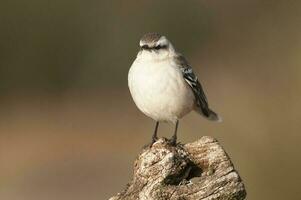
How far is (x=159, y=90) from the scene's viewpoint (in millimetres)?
6074

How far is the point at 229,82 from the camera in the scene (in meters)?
13.6

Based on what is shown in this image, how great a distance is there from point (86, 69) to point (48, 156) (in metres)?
2.05

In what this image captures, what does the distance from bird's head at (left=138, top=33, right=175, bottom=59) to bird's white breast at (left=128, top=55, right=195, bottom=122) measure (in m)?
0.04

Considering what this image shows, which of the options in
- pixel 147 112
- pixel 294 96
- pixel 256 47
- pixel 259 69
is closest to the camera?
pixel 147 112

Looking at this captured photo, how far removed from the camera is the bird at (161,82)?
6061mm

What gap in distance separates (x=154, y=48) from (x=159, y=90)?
0.36 metres

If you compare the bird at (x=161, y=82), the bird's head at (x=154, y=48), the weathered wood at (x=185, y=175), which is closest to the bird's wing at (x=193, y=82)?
the bird at (x=161, y=82)

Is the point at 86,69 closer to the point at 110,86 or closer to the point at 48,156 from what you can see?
the point at 110,86

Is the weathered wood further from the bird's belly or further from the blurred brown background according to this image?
the blurred brown background

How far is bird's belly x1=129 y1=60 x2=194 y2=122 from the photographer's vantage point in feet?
19.8

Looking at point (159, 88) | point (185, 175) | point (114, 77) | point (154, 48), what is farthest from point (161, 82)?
point (114, 77)

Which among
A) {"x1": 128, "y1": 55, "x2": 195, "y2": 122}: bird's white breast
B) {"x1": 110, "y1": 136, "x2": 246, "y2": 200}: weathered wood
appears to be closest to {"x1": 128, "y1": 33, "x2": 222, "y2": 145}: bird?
{"x1": 128, "y1": 55, "x2": 195, "y2": 122}: bird's white breast

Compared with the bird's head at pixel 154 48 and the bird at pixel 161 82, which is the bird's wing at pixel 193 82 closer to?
the bird at pixel 161 82

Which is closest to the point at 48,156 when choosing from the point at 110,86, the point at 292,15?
the point at 110,86
